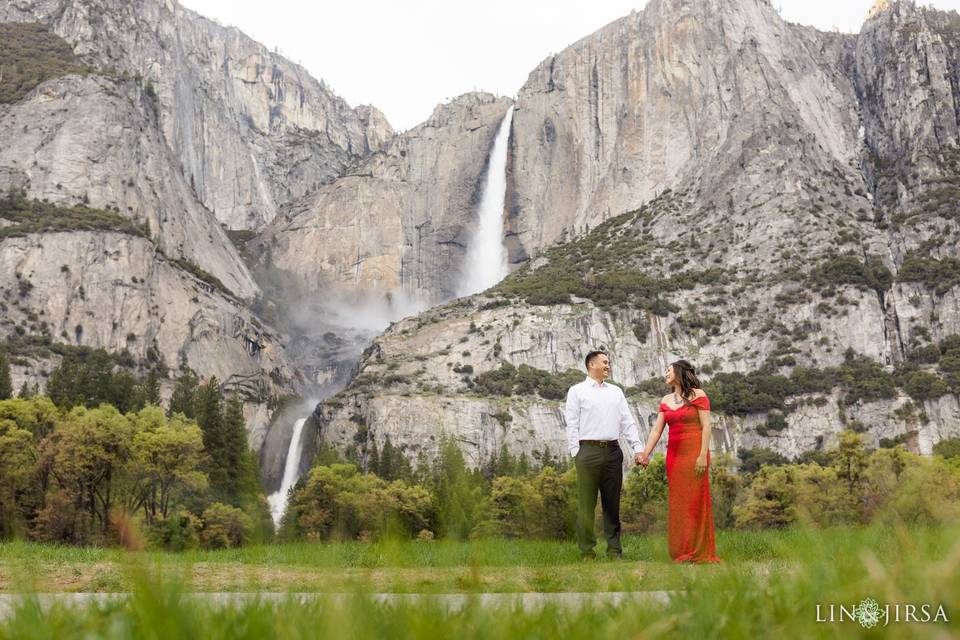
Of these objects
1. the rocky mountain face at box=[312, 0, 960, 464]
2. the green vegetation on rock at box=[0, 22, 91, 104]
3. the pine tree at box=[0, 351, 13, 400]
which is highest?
the green vegetation on rock at box=[0, 22, 91, 104]

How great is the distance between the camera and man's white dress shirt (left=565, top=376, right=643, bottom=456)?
39.0 ft

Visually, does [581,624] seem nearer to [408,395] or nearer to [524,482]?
[524,482]

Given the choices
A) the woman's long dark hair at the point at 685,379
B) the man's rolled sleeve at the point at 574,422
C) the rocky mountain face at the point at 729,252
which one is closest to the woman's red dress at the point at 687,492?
the woman's long dark hair at the point at 685,379

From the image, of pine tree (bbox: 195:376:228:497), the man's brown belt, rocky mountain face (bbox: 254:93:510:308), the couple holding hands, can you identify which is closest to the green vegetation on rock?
rocky mountain face (bbox: 254:93:510:308)

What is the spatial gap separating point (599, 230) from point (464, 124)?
5290 centimetres

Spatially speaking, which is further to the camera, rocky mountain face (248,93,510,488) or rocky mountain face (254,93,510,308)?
rocky mountain face (254,93,510,308)

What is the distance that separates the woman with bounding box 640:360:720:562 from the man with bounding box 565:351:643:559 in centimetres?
52

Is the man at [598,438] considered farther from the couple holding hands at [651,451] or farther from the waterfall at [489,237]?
the waterfall at [489,237]

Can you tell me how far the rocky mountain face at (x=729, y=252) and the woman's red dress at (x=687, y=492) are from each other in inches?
3168

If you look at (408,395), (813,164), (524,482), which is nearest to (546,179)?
(813,164)

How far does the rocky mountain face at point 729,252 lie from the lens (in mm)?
97125

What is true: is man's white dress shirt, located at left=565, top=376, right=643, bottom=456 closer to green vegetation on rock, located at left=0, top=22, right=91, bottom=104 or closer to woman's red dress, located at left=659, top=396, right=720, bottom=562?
woman's red dress, located at left=659, top=396, right=720, bottom=562

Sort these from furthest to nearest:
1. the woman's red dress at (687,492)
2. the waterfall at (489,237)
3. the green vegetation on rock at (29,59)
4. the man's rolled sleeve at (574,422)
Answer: the waterfall at (489,237)
the green vegetation on rock at (29,59)
the man's rolled sleeve at (574,422)
the woman's red dress at (687,492)

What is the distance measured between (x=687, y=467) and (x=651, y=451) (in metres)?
0.79
